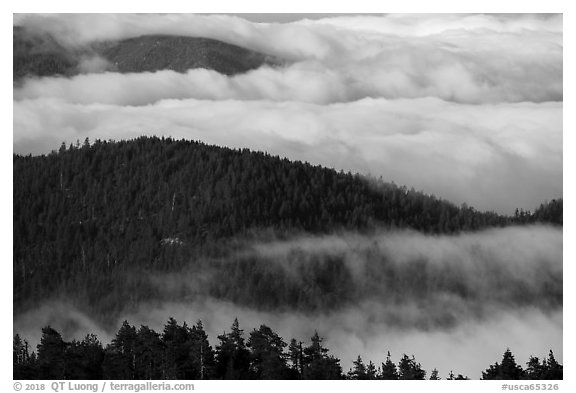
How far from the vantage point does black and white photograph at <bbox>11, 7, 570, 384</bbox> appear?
78.7 meters

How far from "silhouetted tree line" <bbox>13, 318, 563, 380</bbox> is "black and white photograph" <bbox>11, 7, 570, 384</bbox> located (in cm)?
855

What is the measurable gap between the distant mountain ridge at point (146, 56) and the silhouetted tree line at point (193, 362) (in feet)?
92.5

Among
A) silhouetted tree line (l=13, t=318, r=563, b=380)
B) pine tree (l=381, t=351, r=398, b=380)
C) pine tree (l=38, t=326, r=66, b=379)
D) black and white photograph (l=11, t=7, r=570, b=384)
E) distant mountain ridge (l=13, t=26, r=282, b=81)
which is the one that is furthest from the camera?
distant mountain ridge (l=13, t=26, r=282, b=81)

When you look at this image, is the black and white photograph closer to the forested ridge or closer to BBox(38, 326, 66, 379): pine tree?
the forested ridge

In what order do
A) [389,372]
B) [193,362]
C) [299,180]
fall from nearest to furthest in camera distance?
[193,362] → [389,372] → [299,180]

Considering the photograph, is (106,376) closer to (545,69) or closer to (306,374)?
(306,374)

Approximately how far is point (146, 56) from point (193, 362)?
3943 centimetres

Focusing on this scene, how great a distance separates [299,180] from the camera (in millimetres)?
94500

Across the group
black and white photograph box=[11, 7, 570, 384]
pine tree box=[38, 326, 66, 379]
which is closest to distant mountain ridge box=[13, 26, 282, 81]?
black and white photograph box=[11, 7, 570, 384]

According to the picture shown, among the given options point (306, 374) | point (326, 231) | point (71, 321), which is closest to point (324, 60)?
point (326, 231)

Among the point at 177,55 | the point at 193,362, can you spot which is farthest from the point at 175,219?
the point at 193,362

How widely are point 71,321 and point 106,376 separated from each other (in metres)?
20.0

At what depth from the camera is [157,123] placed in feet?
303

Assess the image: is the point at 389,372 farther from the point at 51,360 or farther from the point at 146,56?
the point at 146,56
